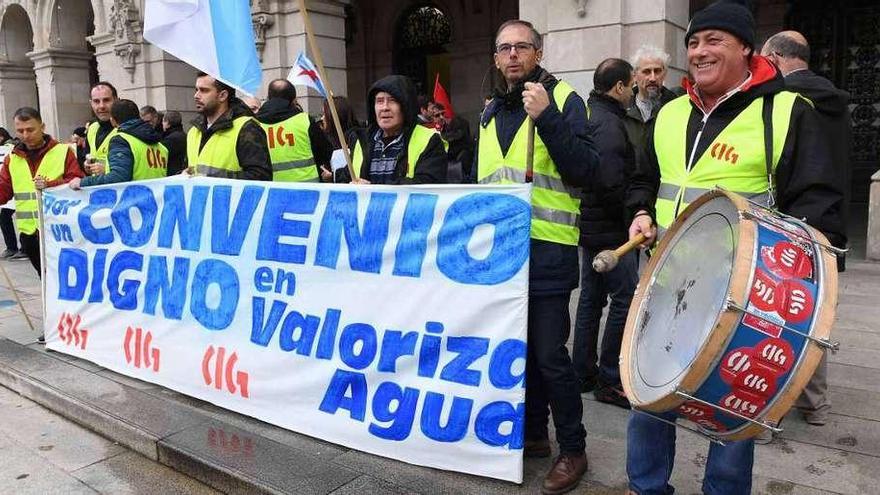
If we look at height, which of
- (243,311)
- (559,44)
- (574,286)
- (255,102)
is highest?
(559,44)

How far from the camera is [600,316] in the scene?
4.06 metres

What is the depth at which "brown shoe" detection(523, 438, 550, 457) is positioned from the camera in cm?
326

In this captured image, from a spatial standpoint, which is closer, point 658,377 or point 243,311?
point 658,377

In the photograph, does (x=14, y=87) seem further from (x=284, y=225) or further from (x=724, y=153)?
(x=724, y=153)

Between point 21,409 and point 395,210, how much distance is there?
3.04 metres

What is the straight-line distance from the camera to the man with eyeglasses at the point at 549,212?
2.93 m

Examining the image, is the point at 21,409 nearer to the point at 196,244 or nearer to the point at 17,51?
the point at 196,244

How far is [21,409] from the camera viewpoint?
4516mm

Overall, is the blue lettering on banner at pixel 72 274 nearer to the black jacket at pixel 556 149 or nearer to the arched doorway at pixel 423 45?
the black jacket at pixel 556 149

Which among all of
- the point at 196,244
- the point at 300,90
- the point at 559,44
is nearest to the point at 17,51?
the point at 300,90

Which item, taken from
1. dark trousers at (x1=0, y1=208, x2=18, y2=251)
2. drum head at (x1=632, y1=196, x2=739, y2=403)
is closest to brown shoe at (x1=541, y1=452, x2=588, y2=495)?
drum head at (x1=632, y1=196, x2=739, y2=403)

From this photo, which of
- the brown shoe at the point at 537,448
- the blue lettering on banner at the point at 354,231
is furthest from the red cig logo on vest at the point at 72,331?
the brown shoe at the point at 537,448

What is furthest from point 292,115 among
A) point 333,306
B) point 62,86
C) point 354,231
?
point 62,86

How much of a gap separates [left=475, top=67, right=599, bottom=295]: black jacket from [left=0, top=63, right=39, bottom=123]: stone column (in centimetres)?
2120
